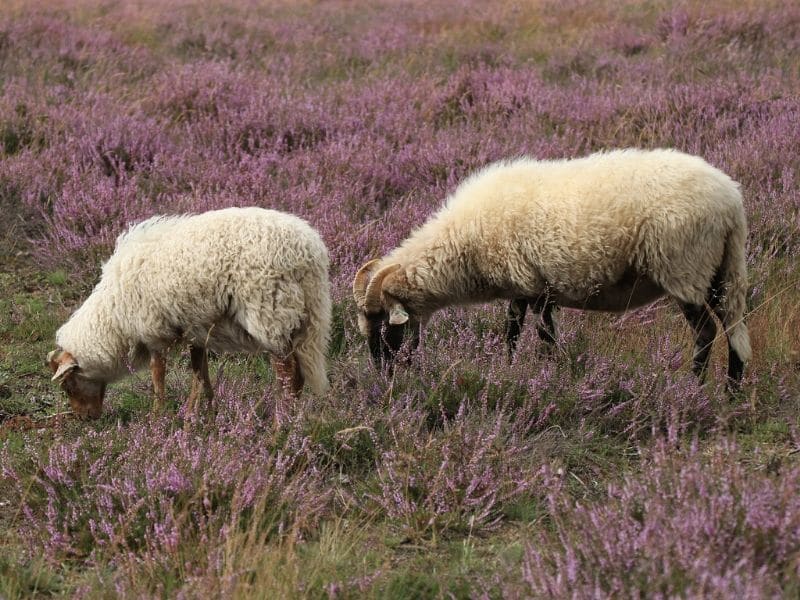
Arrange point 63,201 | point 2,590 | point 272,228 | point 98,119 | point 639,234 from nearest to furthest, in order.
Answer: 1. point 2,590
2. point 272,228
3. point 639,234
4. point 63,201
5. point 98,119

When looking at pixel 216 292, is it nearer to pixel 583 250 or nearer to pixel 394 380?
pixel 394 380

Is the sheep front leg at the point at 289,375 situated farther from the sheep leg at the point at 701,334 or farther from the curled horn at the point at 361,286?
the sheep leg at the point at 701,334

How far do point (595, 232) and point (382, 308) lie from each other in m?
1.27

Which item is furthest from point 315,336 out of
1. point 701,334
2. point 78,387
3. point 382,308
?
point 701,334

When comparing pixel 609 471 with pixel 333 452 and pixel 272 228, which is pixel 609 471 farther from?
pixel 272 228

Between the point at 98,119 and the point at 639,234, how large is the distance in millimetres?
5461

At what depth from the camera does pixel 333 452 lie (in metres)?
4.01

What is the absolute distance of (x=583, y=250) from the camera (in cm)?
456

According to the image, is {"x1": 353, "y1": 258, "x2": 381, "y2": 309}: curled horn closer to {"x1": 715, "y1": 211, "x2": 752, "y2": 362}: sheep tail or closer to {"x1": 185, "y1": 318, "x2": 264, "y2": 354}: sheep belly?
{"x1": 185, "y1": 318, "x2": 264, "y2": 354}: sheep belly

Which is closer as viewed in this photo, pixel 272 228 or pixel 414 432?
pixel 414 432

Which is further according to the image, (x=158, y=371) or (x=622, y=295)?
(x=622, y=295)

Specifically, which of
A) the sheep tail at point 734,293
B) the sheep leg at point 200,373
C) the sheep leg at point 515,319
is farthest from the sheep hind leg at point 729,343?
the sheep leg at point 200,373

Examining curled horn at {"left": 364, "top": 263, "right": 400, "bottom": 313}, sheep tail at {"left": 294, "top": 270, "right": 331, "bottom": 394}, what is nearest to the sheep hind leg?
curled horn at {"left": 364, "top": 263, "right": 400, "bottom": 313}

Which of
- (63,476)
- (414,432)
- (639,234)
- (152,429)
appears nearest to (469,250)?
(639,234)
